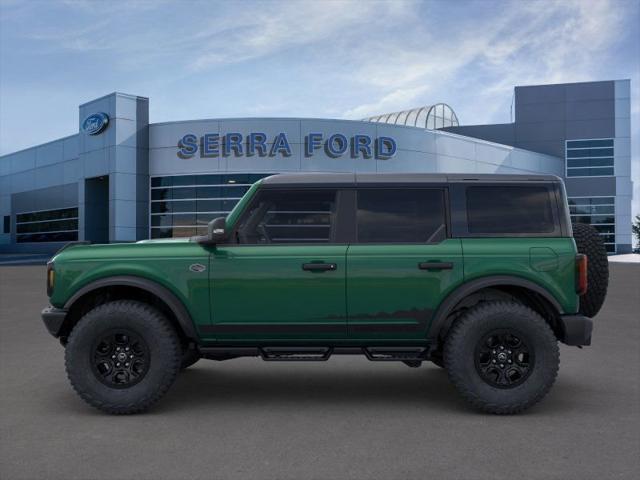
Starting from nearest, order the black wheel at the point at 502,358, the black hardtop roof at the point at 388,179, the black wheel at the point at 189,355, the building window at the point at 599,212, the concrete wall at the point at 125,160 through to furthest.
Result: the black wheel at the point at 502,358 < the black hardtop roof at the point at 388,179 < the black wheel at the point at 189,355 < the concrete wall at the point at 125,160 < the building window at the point at 599,212

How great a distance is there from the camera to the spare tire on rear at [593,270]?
212 inches

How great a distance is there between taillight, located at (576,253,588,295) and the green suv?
11 mm

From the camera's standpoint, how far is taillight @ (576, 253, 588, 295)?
4.93 metres

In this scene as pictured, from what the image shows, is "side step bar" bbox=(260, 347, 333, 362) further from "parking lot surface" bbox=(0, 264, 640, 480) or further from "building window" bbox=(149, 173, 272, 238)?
"building window" bbox=(149, 173, 272, 238)

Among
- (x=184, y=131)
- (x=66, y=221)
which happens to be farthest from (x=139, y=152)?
(x=66, y=221)

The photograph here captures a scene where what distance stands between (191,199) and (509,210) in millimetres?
32402

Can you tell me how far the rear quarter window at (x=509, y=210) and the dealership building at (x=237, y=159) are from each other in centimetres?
2873

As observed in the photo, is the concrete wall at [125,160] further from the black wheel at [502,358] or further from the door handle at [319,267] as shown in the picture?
the black wheel at [502,358]

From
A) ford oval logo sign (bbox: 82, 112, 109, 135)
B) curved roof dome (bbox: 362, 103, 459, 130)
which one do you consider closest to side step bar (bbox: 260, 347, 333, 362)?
ford oval logo sign (bbox: 82, 112, 109, 135)

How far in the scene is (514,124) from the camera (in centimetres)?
5012

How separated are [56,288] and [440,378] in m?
3.74

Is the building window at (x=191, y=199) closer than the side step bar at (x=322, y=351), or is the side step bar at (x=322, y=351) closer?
the side step bar at (x=322, y=351)

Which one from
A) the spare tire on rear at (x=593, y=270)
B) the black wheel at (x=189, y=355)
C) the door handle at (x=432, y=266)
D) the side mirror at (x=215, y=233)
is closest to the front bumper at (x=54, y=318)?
the black wheel at (x=189, y=355)

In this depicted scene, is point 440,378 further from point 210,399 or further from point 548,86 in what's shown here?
point 548,86
